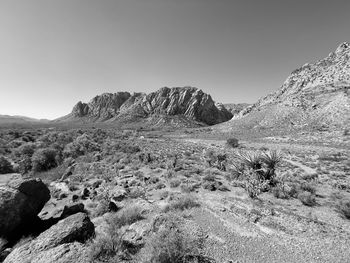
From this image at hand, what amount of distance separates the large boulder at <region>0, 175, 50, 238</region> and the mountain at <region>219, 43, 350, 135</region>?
→ 4316cm

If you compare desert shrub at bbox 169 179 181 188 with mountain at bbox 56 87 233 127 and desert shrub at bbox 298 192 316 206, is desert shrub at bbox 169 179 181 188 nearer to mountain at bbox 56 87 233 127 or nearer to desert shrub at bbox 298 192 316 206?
desert shrub at bbox 298 192 316 206

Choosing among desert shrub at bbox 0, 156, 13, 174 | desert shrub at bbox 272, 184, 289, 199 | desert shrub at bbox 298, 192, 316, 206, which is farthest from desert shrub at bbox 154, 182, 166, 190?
desert shrub at bbox 0, 156, 13, 174

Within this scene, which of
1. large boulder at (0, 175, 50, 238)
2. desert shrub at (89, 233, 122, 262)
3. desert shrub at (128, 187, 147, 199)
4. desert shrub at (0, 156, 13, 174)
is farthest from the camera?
desert shrub at (0, 156, 13, 174)

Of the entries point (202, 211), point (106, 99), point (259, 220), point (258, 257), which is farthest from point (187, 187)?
point (106, 99)

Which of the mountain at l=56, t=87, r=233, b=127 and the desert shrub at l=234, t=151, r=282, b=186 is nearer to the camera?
the desert shrub at l=234, t=151, r=282, b=186

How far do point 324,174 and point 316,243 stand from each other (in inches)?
354

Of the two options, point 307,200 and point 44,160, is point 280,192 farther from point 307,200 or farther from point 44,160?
point 44,160

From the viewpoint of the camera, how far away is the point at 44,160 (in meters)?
19.0

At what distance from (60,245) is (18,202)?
3.11 m

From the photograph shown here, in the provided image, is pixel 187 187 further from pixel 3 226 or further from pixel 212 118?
pixel 212 118

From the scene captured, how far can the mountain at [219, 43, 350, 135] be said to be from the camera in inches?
1470

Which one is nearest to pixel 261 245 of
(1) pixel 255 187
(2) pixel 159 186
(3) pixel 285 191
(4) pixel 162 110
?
(1) pixel 255 187

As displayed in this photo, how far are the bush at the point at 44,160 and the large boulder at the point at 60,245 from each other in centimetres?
1638

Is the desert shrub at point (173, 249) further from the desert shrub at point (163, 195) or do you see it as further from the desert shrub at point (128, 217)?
the desert shrub at point (163, 195)
